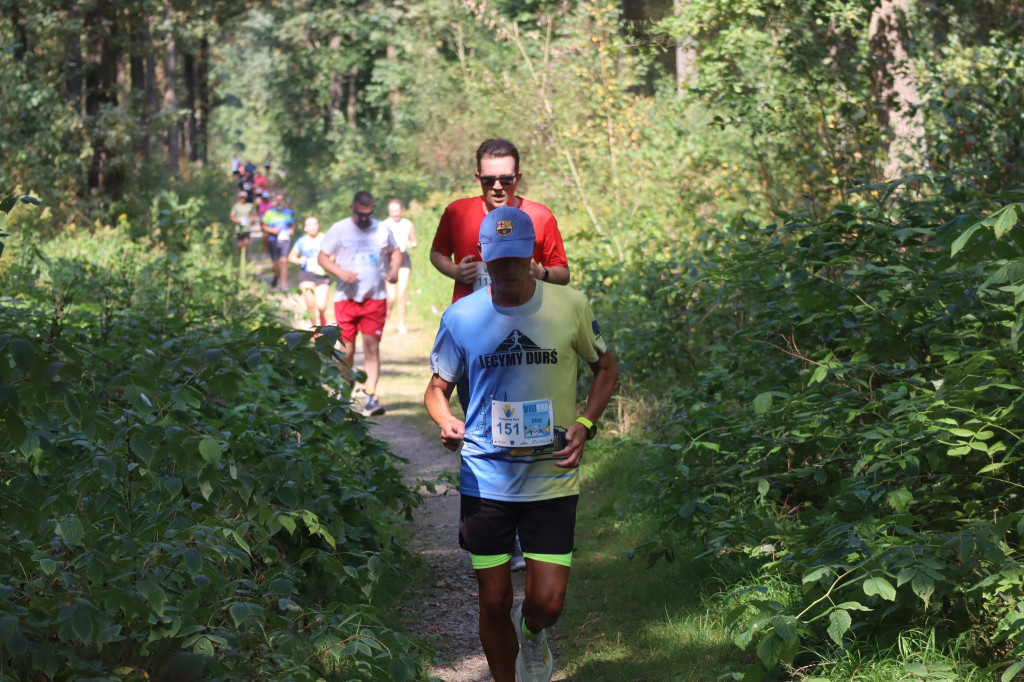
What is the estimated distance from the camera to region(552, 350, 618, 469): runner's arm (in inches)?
170

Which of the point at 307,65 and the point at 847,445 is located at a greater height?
the point at 307,65

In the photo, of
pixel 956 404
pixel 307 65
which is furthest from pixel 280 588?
pixel 307 65

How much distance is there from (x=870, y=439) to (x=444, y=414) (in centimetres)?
205

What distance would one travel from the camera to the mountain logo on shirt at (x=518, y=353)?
4.30 meters

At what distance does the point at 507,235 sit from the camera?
4.22 m

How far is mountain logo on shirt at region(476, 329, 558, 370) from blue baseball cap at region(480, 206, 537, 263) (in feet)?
1.05

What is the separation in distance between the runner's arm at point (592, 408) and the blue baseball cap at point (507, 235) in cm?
61

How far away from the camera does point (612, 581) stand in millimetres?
6676

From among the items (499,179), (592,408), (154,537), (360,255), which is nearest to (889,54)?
(360,255)

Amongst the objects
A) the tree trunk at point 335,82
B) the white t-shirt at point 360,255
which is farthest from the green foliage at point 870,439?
the tree trunk at point 335,82

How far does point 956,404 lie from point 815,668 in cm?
128

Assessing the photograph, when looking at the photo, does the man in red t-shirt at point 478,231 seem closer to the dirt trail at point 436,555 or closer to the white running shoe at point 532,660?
the dirt trail at point 436,555

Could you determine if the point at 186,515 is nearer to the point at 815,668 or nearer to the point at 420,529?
the point at 815,668

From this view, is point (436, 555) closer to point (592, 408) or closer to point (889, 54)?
point (592, 408)
